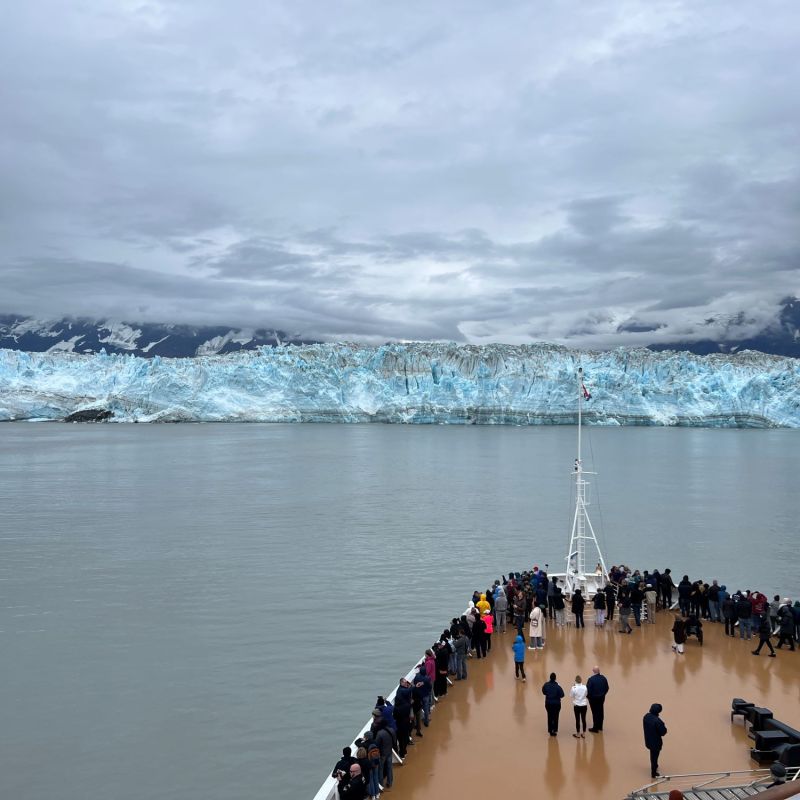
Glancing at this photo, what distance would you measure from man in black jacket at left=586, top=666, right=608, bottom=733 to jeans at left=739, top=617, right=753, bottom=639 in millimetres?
5797

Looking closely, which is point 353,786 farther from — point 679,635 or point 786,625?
point 786,625

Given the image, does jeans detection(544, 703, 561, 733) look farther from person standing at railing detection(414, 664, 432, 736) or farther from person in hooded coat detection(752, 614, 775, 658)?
person in hooded coat detection(752, 614, 775, 658)

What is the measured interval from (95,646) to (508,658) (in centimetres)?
1047

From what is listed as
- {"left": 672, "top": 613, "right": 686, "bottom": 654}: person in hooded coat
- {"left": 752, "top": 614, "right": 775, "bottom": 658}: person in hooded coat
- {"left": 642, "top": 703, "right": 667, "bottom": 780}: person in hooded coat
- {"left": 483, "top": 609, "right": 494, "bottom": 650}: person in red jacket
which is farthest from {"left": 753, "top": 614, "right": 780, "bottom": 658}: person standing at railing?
{"left": 642, "top": 703, "right": 667, "bottom": 780}: person in hooded coat

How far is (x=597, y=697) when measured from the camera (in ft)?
34.3

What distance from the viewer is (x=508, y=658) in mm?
13703

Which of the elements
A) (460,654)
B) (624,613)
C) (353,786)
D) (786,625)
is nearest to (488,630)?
(460,654)

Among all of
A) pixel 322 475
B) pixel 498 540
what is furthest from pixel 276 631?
pixel 322 475

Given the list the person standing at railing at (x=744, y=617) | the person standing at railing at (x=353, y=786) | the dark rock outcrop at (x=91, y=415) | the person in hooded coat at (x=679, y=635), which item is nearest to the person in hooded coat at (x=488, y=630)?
the person in hooded coat at (x=679, y=635)

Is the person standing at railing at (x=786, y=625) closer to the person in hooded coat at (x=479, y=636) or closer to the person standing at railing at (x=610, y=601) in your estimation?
the person standing at railing at (x=610, y=601)

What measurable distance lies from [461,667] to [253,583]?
12.7 metres

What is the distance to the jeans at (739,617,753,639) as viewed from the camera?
1476 centimetres

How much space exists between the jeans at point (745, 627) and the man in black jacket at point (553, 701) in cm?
643

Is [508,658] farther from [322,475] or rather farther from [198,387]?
[198,387]
